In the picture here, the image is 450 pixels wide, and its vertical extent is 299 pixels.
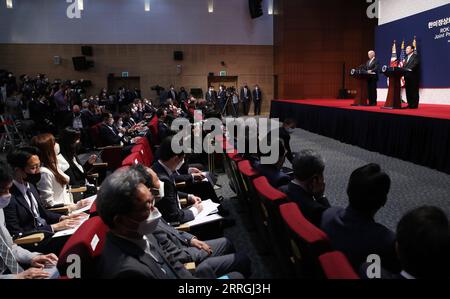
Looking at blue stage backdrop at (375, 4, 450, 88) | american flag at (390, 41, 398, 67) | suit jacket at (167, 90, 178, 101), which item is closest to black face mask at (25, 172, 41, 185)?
blue stage backdrop at (375, 4, 450, 88)

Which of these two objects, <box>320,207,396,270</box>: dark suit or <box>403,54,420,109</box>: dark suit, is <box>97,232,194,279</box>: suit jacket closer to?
<box>320,207,396,270</box>: dark suit

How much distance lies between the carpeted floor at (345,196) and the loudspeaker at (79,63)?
1161 cm

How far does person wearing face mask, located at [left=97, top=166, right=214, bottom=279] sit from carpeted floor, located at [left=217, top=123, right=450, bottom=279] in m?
1.31

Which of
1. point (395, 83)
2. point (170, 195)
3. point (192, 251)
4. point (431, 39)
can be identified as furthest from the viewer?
point (431, 39)

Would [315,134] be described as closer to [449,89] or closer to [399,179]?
[449,89]

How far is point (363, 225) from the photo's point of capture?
1.50 meters

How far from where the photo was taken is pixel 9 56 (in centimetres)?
1416

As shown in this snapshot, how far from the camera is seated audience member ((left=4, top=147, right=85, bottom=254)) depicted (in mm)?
2058

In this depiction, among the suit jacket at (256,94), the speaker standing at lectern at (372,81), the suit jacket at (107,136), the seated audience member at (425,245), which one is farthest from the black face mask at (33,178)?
the suit jacket at (256,94)

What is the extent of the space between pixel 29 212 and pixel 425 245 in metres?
2.16

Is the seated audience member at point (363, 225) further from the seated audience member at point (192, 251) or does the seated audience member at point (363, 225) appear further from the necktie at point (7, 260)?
the necktie at point (7, 260)

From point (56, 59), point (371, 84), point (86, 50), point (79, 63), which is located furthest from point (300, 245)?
point (56, 59)

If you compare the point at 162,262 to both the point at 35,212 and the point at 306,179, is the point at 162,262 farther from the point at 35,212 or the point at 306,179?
the point at 35,212

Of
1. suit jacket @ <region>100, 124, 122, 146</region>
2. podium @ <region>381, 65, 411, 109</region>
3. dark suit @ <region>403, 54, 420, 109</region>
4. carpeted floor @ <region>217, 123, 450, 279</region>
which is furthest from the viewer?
dark suit @ <region>403, 54, 420, 109</region>
